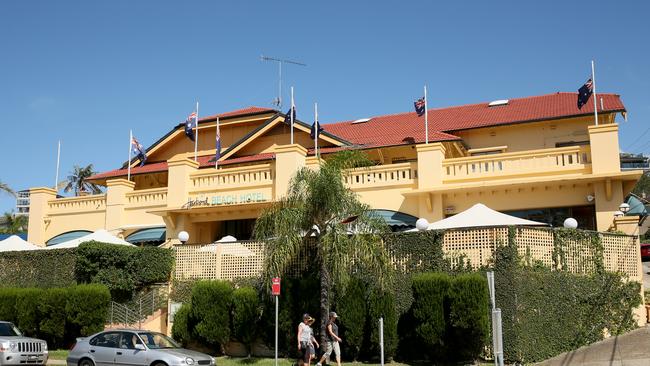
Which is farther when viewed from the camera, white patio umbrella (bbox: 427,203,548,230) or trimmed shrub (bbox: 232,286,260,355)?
trimmed shrub (bbox: 232,286,260,355)

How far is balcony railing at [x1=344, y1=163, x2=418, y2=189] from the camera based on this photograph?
25.2m

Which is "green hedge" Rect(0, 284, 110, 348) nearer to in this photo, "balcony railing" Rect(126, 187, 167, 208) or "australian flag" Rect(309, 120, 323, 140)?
"balcony railing" Rect(126, 187, 167, 208)

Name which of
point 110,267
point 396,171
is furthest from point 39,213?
point 396,171

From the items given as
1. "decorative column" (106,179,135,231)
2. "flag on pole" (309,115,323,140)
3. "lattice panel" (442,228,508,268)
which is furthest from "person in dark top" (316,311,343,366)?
"decorative column" (106,179,135,231)

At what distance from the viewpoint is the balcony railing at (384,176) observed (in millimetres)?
25172

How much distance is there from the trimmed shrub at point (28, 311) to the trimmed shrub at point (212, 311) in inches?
240

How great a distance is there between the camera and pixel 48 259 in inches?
979

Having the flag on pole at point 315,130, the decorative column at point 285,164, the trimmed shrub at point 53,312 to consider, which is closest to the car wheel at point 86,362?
the trimmed shrub at point 53,312

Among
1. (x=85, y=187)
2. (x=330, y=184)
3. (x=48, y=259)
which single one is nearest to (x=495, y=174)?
(x=330, y=184)

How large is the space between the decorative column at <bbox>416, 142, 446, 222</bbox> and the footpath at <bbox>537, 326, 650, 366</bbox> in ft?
26.1

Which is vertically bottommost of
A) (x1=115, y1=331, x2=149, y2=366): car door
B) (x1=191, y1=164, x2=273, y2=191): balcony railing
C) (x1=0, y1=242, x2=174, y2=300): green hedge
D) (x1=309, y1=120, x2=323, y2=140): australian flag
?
(x1=115, y1=331, x2=149, y2=366): car door

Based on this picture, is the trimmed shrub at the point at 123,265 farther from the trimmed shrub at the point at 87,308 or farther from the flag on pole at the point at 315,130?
the flag on pole at the point at 315,130

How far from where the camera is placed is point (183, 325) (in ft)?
69.5

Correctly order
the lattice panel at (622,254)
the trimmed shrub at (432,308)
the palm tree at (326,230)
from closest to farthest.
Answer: the trimmed shrub at (432,308)
the palm tree at (326,230)
the lattice panel at (622,254)
